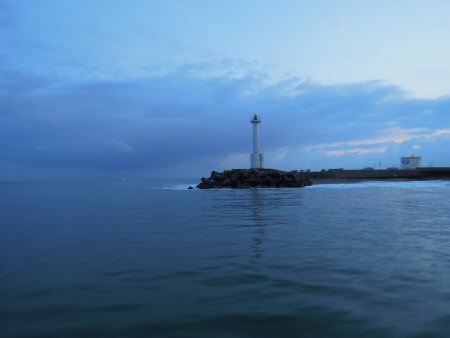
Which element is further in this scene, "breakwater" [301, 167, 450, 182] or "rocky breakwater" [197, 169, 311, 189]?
"breakwater" [301, 167, 450, 182]

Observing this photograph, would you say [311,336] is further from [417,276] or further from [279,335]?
[417,276]

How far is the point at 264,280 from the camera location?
279 inches

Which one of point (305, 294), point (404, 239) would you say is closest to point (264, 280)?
point (305, 294)

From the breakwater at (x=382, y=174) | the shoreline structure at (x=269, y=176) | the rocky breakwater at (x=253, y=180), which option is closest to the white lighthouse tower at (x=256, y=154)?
the shoreline structure at (x=269, y=176)

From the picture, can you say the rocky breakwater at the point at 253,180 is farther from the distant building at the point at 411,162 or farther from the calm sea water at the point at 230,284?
Answer: the distant building at the point at 411,162

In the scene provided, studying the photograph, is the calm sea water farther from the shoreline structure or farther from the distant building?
the distant building

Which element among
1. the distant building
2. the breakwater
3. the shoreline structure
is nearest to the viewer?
the shoreline structure

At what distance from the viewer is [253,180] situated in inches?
2098

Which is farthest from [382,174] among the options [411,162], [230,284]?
[230,284]

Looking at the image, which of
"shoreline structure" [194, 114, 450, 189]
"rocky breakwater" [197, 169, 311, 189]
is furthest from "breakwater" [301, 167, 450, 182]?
"rocky breakwater" [197, 169, 311, 189]

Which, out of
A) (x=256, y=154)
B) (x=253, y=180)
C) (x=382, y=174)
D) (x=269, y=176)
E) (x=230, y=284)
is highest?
(x=256, y=154)

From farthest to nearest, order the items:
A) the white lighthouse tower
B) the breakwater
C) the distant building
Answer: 1. the distant building
2. the breakwater
3. the white lighthouse tower

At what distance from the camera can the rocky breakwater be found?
53.4 m

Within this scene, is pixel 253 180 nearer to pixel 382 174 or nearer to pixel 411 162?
pixel 382 174
